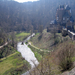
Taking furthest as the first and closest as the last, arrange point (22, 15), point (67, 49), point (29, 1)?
point (29, 1) < point (22, 15) < point (67, 49)

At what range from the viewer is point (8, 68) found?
16.9m

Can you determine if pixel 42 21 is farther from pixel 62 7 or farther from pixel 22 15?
pixel 62 7

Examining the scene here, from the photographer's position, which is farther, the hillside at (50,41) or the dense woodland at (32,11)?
the dense woodland at (32,11)

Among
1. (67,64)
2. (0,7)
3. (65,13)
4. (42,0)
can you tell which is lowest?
(67,64)

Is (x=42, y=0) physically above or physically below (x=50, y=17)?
above

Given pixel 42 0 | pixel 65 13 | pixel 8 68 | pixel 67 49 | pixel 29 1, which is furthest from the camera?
pixel 29 1

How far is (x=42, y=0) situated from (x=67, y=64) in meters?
109

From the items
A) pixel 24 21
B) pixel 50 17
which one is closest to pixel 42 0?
pixel 50 17

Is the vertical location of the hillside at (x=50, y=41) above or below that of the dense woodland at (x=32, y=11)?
below

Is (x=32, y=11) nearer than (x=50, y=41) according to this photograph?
No

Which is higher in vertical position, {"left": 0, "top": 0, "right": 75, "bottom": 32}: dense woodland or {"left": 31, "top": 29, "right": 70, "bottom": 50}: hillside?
{"left": 0, "top": 0, "right": 75, "bottom": 32}: dense woodland

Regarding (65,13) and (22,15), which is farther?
(22,15)

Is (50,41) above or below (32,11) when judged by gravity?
below

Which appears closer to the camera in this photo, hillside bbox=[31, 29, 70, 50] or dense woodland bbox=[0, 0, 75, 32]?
hillside bbox=[31, 29, 70, 50]
